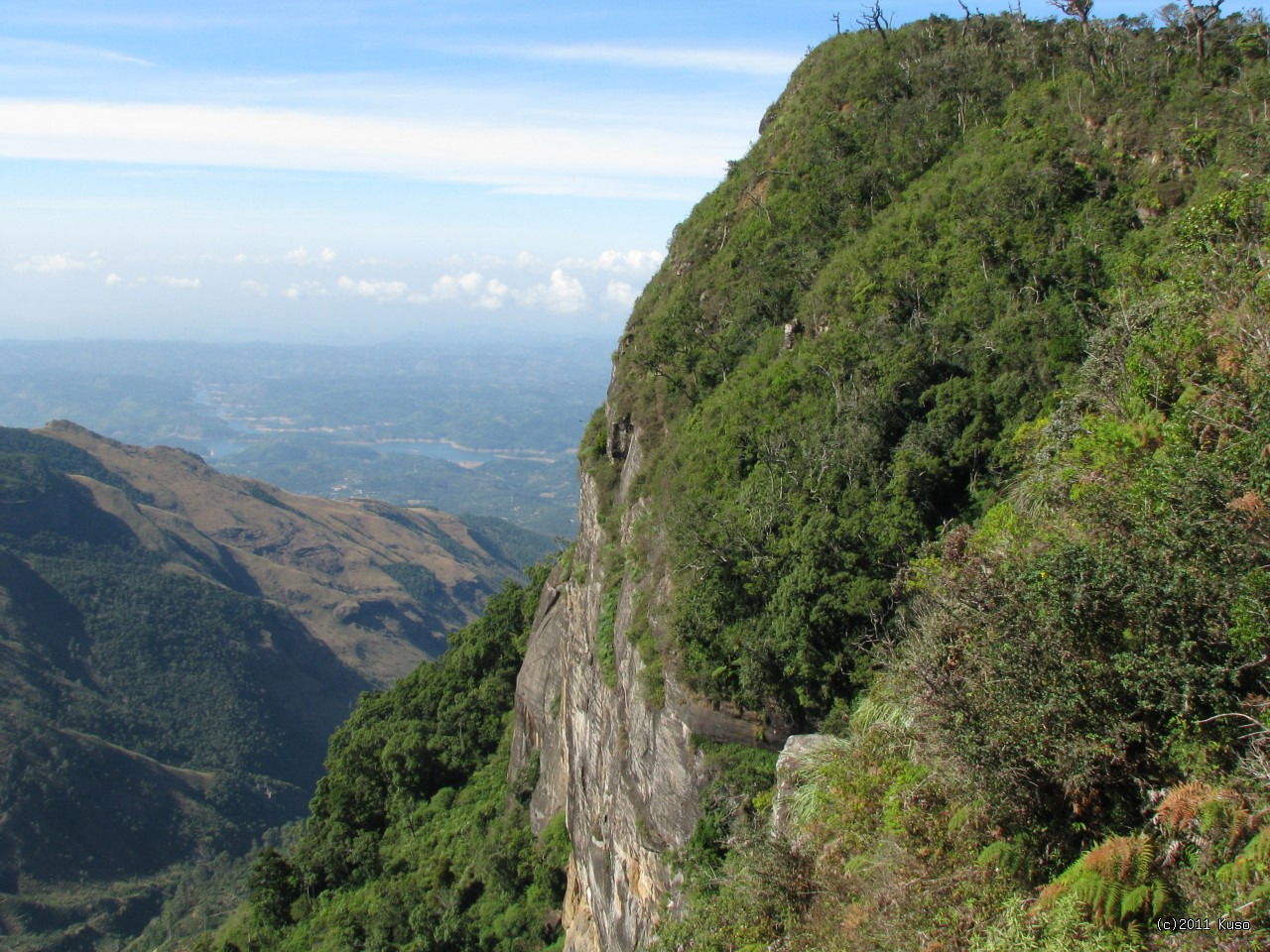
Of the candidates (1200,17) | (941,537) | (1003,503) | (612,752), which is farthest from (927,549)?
(1200,17)

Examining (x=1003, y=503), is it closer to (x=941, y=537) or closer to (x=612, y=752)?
(x=941, y=537)

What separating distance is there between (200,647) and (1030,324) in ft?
475

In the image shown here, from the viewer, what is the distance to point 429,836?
125ft

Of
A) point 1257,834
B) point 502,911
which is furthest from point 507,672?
point 1257,834

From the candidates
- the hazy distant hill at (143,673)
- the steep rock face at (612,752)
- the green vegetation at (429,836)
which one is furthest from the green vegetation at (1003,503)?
the hazy distant hill at (143,673)

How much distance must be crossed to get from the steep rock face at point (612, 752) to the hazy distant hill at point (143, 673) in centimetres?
8251

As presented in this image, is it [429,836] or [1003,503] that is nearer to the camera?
[1003,503]

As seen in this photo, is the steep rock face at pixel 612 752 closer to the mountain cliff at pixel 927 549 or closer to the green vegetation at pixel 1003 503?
the mountain cliff at pixel 927 549

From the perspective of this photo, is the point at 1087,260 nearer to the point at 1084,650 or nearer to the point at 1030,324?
the point at 1030,324

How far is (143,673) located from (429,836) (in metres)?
116

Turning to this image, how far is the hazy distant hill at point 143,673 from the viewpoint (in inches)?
3885

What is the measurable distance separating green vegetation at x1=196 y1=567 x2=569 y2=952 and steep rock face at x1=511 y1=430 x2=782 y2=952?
8.02 ft

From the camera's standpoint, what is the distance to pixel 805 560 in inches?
771

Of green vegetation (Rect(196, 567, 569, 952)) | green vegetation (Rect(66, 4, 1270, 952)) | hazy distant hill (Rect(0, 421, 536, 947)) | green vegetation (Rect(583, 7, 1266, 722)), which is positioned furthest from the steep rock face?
hazy distant hill (Rect(0, 421, 536, 947))
